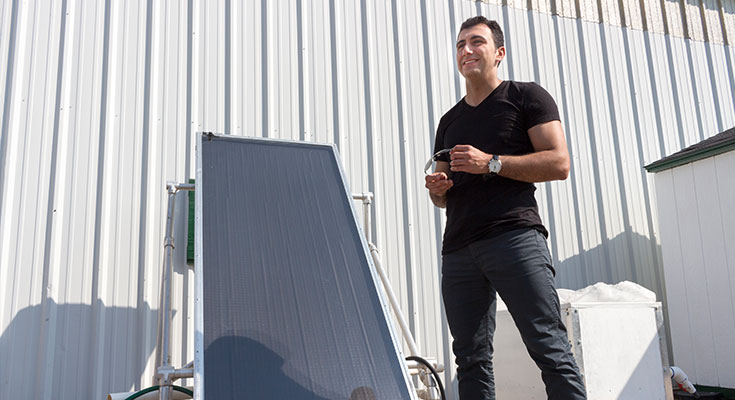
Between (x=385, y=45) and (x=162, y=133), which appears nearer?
(x=162, y=133)

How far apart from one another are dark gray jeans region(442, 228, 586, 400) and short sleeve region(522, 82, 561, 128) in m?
0.35

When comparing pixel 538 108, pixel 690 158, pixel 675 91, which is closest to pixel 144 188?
pixel 538 108

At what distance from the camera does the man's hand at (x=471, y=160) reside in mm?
1682

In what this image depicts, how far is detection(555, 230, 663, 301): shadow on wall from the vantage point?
421 cm

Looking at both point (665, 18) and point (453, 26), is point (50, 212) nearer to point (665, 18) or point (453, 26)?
point (453, 26)

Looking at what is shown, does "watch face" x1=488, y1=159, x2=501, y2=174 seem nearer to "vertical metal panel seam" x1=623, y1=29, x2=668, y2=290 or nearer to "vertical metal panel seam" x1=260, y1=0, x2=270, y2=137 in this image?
"vertical metal panel seam" x1=260, y1=0, x2=270, y2=137

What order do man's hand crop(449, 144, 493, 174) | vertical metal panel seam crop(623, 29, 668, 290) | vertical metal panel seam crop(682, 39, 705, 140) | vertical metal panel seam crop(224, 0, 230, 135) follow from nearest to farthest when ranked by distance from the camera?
man's hand crop(449, 144, 493, 174) < vertical metal panel seam crop(224, 0, 230, 135) < vertical metal panel seam crop(623, 29, 668, 290) < vertical metal panel seam crop(682, 39, 705, 140)

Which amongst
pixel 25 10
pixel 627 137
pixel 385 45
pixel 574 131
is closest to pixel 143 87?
pixel 25 10

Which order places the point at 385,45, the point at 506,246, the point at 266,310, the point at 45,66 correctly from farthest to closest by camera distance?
the point at 385,45 < the point at 45,66 < the point at 506,246 < the point at 266,310

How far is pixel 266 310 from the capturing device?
141 cm

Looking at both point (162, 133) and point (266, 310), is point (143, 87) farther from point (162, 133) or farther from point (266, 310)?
point (266, 310)

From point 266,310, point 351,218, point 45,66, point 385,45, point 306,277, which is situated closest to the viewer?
point 266,310

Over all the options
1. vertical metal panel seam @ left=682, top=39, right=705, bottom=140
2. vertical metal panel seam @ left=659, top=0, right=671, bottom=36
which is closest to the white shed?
vertical metal panel seam @ left=682, top=39, right=705, bottom=140

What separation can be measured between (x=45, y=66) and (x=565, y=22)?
377 centimetres
